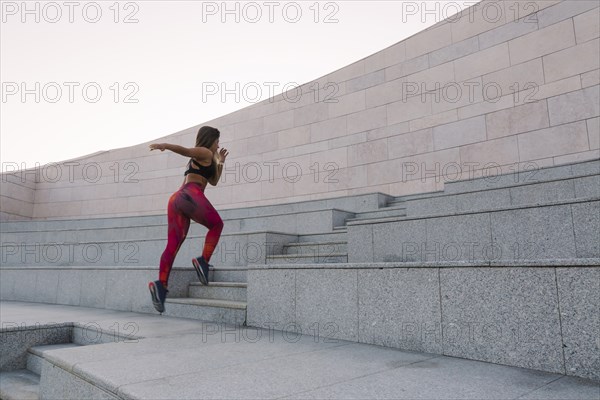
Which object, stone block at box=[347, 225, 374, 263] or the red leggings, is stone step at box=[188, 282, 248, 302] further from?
stone block at box=[347, 225, 374, 263]

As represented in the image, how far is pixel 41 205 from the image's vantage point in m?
16.8

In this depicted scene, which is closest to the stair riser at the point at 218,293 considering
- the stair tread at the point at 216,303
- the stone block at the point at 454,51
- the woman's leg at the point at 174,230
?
the stair tread at the point at 216,303

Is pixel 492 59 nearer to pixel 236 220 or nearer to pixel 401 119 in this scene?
pixel 401 119

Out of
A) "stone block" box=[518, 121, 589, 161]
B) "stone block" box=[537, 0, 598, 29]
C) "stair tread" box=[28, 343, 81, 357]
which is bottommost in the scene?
"stair tread" box=[28, 343, 81, 357]

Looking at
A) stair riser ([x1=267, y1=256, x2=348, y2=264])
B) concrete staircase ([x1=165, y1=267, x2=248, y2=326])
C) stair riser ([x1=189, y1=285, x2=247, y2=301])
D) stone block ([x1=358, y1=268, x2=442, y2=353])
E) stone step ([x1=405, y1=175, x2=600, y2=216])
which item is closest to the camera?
stone block ([x1=358, y1=268, x2=442, y2=353])

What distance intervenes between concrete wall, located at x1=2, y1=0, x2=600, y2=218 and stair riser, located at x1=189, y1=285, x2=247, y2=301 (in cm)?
551

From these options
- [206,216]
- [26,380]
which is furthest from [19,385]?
[206,216]

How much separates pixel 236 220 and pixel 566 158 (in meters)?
7.50

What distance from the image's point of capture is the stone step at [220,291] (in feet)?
19.6

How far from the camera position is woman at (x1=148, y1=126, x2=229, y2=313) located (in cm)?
538

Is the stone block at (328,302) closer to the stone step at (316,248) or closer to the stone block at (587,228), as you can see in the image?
the stone step at (316,248)

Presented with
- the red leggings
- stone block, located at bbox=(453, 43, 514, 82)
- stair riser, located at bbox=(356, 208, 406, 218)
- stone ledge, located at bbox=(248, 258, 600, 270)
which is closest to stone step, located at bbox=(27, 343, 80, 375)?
the red leggings

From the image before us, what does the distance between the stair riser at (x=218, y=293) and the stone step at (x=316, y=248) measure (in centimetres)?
138

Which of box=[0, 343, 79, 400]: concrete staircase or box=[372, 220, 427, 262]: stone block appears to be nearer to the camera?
box=[0, 343, 79, 400]: concrete staircase
